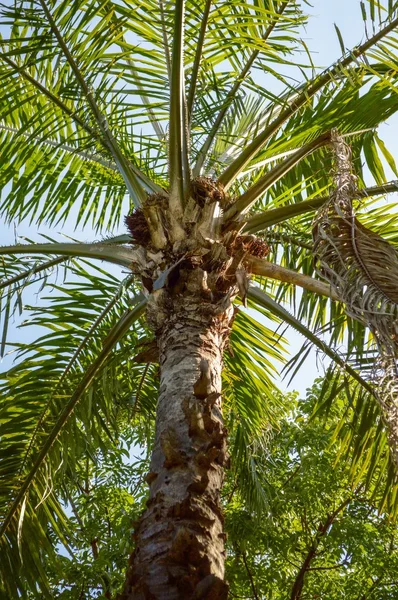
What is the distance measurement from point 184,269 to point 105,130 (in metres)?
1.41

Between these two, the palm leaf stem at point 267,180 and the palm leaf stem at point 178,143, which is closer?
the palm leaf stem at point 178,143

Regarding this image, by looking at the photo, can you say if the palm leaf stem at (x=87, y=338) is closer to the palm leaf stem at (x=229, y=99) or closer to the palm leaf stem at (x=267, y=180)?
the palm leaf stem at (x=229, y=99)

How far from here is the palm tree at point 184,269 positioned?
2545 mm

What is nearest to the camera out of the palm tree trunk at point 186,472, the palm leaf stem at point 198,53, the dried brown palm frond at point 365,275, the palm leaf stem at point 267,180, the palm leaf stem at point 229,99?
the palm tree trunk at point 186,472

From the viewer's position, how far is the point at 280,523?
699cm

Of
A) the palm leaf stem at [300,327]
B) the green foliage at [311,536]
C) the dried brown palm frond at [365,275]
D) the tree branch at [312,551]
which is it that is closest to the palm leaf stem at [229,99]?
the palm leaf stem at [300,327]

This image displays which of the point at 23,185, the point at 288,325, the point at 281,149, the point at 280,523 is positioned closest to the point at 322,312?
the point at 288,325

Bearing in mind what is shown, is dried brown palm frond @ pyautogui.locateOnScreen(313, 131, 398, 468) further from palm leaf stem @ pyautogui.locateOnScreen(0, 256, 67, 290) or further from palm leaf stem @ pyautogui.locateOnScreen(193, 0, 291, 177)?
palm leaf stem @ pyautogui.locateOnScreen(0, 256, 67, 290)

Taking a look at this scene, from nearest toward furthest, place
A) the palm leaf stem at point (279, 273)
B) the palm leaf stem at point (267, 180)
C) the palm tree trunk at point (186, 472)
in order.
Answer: the palm tree trunk at point (186, 472)
the palm leaf stem at point (279, 273)
the palm leaf stem at point (267, 180)

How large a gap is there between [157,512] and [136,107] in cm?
357

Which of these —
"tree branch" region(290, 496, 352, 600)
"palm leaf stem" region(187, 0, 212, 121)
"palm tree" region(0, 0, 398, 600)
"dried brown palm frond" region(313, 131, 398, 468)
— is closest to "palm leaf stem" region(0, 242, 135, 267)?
"palm tree" region(0, 0, 398, 600)

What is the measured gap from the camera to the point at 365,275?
2820 millimetres

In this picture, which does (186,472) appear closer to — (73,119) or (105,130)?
(105,130)

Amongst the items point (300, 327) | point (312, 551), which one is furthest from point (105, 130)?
point (312, 551)
